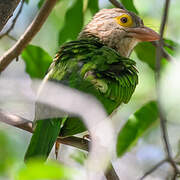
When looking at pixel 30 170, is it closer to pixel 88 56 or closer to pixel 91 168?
pixel 91 168

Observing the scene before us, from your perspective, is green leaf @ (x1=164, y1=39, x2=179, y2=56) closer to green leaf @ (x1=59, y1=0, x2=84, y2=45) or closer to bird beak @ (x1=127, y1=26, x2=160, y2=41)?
bird beak @ (x1=127, y1=26, x2=160, y2=41)

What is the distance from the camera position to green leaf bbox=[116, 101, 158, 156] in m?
4.44

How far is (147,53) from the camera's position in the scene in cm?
516

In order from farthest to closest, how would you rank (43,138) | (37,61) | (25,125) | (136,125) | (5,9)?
(37,61) → (136,125) → (25,125) → (43,138) → (5,9)

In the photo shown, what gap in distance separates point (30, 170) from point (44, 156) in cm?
142

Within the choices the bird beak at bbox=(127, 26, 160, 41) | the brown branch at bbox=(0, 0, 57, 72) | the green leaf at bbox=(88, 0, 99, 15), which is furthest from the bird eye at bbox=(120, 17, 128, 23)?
the brown branch at bbox=(0, 0, 57, 72)

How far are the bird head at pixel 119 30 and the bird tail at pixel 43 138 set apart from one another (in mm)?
1860

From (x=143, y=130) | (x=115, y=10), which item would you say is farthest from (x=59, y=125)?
(x=115, y=10)

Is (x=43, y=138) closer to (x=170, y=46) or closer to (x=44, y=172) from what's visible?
(x=44, y=172)

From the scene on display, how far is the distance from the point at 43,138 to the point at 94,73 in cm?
85

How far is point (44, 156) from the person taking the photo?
11.2ft

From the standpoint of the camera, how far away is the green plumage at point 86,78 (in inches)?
138

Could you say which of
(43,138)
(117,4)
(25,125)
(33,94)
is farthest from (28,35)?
(117,4)

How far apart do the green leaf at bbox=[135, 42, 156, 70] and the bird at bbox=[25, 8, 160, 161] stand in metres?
0.08
